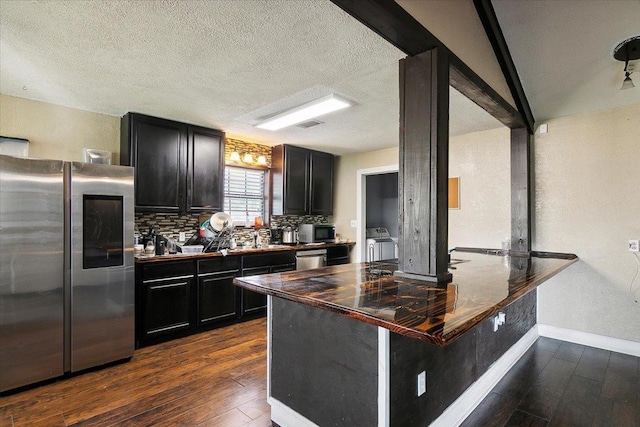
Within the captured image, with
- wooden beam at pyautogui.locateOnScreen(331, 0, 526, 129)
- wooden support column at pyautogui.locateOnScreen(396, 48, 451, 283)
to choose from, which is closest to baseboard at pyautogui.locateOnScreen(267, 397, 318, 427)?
wooden support column at pyautogui.locateOnScreen(396, 48, 451, 283)

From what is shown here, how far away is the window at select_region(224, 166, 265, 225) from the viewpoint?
4672 mm

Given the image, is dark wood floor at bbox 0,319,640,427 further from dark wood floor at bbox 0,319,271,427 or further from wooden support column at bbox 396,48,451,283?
wooden support column at bbox 396,48,451,283

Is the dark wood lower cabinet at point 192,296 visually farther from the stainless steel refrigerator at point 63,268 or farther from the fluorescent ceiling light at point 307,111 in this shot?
the fluorescent ceiling light at point 307,111

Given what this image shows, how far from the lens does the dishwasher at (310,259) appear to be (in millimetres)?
4711

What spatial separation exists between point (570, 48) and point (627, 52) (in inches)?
15.2

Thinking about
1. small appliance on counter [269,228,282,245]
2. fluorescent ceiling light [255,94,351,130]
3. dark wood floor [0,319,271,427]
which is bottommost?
dark wood floor [0,319,271,427]

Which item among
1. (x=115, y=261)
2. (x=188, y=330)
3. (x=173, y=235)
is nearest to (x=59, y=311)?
(x=115, y=261)

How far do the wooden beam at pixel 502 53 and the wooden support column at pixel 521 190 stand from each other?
0.19 metres

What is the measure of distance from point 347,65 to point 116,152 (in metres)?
2.77

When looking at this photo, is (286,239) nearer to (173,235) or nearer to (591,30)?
(173,235)

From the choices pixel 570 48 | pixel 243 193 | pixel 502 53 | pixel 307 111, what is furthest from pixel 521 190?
pixel 243 193

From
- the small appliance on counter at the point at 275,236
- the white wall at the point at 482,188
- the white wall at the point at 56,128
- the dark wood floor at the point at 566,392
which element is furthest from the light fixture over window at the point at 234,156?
the dark wood floor at the point at 566,392

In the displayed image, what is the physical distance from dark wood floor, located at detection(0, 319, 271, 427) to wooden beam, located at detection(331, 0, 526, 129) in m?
2.35

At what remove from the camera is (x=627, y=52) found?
2553 mm
